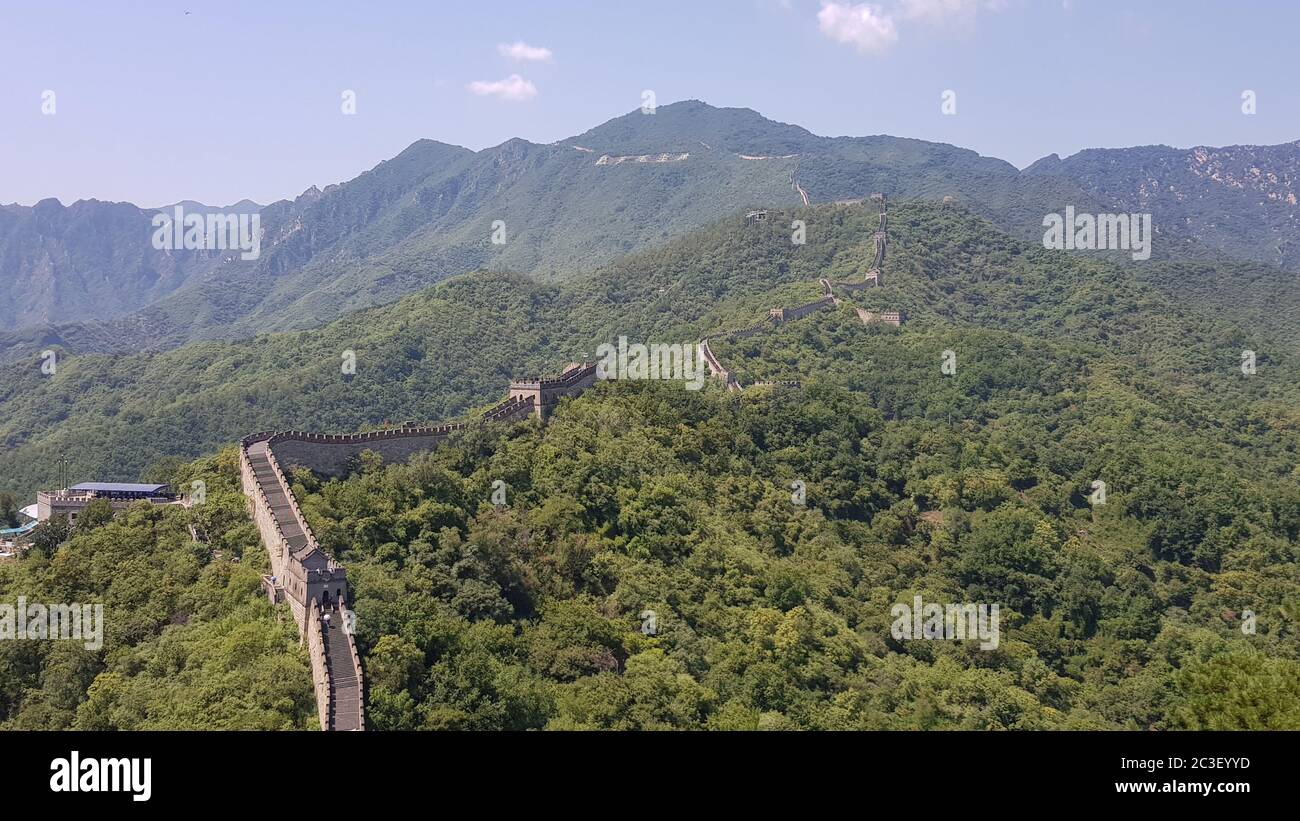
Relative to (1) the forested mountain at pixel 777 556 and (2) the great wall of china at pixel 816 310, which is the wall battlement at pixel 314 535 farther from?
(2) the great wall of china at pixel 816 310

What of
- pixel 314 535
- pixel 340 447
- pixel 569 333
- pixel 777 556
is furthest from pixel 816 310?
pixel 314 535

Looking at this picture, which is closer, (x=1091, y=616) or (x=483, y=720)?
(x=483, y=720)

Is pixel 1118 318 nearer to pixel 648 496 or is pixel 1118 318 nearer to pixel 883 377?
pixel 883 377

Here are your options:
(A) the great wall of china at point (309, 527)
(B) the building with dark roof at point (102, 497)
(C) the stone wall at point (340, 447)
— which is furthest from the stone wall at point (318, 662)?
(B) the building with dark roof at point (102, 497)

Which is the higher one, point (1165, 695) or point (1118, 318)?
point (1118, 318)

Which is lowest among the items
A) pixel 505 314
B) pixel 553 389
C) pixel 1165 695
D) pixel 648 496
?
pixel 1165 695
